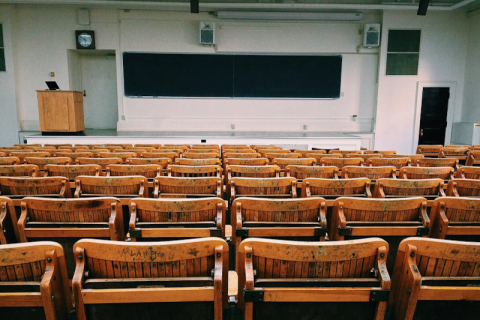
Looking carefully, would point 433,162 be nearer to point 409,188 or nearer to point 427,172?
point 427,172

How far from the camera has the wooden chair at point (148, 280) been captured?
122 centimetres

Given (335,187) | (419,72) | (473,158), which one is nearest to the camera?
(335,187)

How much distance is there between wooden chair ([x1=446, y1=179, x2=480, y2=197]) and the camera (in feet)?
8.74

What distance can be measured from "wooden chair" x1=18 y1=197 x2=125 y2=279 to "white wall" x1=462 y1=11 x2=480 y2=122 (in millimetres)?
10654

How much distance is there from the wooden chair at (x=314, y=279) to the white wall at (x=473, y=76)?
405 inches

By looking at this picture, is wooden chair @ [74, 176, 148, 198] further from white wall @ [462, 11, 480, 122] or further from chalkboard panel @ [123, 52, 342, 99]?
white wall @ [462, 11, 480, 122]

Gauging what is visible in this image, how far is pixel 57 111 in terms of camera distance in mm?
7992

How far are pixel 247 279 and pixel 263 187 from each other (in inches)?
58.0

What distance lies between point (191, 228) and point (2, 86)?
1018 centimetres

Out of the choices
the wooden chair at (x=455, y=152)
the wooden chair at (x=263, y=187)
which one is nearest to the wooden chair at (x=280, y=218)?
the wooden chair at (x=263, y=187)

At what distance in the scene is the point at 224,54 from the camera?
9.81 m

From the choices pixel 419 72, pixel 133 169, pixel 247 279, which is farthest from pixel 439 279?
pixel 419 72

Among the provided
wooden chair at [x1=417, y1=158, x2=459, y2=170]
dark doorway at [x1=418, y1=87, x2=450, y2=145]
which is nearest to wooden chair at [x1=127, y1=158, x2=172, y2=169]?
wooden chair at [x1=417, y1=158, x2=459, y2=170]

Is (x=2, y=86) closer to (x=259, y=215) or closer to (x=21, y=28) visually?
(x=21, y=28)
